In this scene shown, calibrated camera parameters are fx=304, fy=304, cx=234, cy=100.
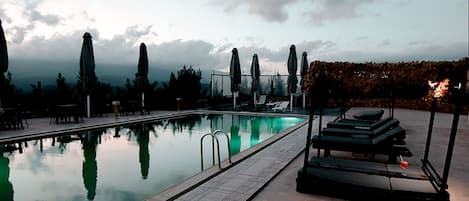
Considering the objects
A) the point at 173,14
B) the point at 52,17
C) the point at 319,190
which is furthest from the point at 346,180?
the point at 52,17

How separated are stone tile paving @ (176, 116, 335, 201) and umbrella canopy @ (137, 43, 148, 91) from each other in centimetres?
902

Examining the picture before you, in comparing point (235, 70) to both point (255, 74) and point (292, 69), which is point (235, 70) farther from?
point (292, 69)

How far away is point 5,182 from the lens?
17.2ft

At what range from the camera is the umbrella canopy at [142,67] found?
1431cm

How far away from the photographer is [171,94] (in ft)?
58.5

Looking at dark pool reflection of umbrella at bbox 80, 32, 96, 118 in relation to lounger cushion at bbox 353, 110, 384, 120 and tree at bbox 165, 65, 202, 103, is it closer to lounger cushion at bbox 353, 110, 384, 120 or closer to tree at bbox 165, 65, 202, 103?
tree at bbox 165, 65, 202, 103

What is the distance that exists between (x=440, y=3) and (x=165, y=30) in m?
14.8

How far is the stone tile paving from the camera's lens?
4.00 m

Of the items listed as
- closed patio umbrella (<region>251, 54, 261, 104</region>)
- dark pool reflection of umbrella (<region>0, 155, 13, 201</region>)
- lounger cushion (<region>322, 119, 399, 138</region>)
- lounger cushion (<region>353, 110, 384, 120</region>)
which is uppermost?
closed patio umbrella (<region>251, 54, 261, 104</region>)

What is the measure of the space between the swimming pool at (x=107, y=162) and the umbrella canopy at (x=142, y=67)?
3721mm

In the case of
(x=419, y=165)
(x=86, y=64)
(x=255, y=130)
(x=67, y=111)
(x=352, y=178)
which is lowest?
(x=255, y=130)

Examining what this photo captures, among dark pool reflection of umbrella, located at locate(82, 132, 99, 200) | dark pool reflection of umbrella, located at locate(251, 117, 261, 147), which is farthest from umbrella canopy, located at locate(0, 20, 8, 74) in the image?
dark pool reflection of umbrella, located at locate(251, 117, 261, 147)

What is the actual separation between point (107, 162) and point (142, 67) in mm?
8553

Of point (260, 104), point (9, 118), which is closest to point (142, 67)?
point (9, 118)
